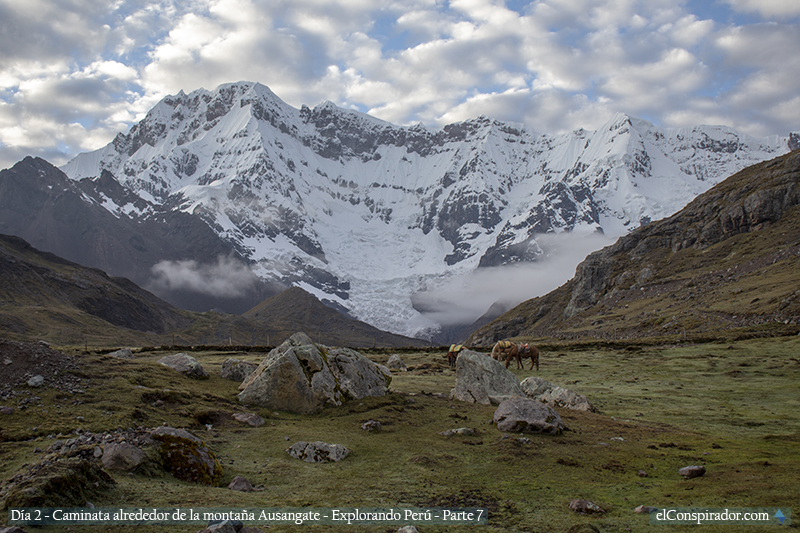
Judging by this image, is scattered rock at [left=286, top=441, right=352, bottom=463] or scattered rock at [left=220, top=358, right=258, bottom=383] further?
scattered rock at [left=220, top=358, right=258, bottom=383]

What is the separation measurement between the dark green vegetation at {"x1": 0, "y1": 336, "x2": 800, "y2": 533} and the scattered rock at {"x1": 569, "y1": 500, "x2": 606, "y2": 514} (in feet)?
0.60

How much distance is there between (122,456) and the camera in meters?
13.1

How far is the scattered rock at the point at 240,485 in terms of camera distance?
43.0ft

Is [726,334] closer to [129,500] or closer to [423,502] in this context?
[423,502]

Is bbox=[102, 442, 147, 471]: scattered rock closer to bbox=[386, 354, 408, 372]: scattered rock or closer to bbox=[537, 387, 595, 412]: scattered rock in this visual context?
bbox=[537, 387, 595, 412]: scattered rock

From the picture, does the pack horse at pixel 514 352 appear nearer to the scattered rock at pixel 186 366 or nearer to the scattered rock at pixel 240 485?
the scattered rock at pixel 186 366

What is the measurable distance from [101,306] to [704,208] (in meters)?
226

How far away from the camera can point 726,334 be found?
6231cm

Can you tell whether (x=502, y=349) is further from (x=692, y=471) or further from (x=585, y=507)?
(x=585, y=507)

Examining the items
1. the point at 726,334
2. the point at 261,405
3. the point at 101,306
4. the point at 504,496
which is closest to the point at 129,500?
the point at 504,496

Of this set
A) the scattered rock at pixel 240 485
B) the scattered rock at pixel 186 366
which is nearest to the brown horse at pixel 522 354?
the scattered rock at pixel 186 366

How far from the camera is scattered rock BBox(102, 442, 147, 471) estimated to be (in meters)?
12.9

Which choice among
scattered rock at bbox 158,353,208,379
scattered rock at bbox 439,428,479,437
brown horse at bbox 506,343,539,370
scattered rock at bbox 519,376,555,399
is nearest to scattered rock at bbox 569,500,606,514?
scattered rock at bbox 439,428,479,437

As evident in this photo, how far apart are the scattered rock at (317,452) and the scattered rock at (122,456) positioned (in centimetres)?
493
